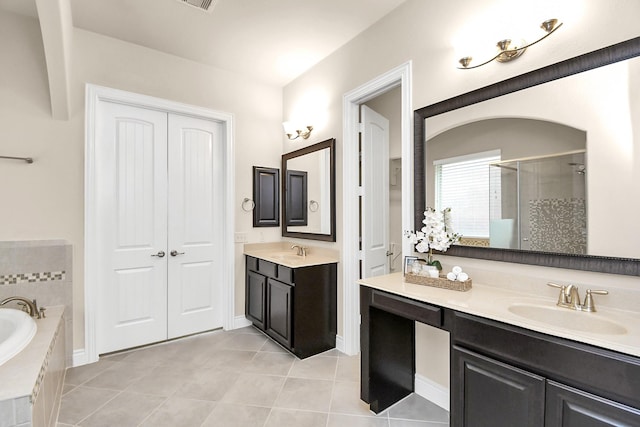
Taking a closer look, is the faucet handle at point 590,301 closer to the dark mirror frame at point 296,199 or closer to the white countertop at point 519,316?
the white countertop at point 519,316

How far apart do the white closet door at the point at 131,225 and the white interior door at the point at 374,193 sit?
197 cm

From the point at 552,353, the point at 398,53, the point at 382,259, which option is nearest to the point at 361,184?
the point at 382,259

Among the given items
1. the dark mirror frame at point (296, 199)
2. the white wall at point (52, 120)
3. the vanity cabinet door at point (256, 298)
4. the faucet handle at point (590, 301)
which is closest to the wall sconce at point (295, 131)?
the dark mirror frame at point (296, 199)

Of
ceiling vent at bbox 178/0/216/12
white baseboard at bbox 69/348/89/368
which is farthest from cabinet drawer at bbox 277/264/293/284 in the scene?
ceiling vent at bbox 178/0/216/12

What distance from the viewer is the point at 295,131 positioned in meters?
3.42

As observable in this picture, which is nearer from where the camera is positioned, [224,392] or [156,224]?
[224,392]

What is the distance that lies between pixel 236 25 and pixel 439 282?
100 inches

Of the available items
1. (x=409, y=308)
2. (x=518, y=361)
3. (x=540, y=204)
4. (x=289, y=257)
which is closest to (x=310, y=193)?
(x=289, y=257)

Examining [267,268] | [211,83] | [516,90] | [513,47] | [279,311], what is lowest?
[279,311]

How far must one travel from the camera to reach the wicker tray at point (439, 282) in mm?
1727

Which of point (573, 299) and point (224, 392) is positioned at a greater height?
point (573, 299)

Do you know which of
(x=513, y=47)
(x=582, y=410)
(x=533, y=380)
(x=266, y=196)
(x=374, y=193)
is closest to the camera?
(x=582, y=410)

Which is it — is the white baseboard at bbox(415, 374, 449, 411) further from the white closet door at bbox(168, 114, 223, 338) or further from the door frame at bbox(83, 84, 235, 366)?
the door frame at bbox(83, 84, 235, 366)

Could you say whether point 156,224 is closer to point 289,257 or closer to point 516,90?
point 289,257
